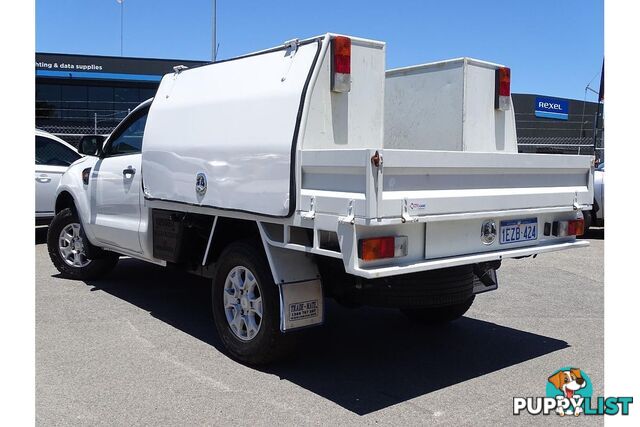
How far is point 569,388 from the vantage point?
15.3 feet

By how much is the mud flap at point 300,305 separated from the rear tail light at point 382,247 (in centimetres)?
86

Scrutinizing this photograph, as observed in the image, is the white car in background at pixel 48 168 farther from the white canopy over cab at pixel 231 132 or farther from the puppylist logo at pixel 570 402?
the puppylist logo at pixel 570 402

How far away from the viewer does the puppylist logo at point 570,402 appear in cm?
420

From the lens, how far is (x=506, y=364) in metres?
5.07

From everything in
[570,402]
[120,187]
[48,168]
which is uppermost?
[48,168]

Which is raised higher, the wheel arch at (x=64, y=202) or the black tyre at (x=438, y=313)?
the wheel arch at (x=64, y=202)

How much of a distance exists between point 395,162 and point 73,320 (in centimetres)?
383

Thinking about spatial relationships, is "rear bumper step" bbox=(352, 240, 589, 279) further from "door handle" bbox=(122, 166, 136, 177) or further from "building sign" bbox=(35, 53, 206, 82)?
"building sign" bbox=(35, 53, 206, 82)

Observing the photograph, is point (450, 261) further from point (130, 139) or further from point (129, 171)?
point (130, 139)

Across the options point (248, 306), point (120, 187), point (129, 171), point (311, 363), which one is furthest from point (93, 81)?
point (311, 363)

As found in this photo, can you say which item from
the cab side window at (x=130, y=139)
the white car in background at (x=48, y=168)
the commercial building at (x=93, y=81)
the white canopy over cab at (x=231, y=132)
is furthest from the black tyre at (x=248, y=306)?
the commercial building at (x=93, y=81)

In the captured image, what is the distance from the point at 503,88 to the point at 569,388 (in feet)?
8.72

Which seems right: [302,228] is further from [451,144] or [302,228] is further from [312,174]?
[451,144]

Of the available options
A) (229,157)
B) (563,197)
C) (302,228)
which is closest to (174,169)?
(229,157)
